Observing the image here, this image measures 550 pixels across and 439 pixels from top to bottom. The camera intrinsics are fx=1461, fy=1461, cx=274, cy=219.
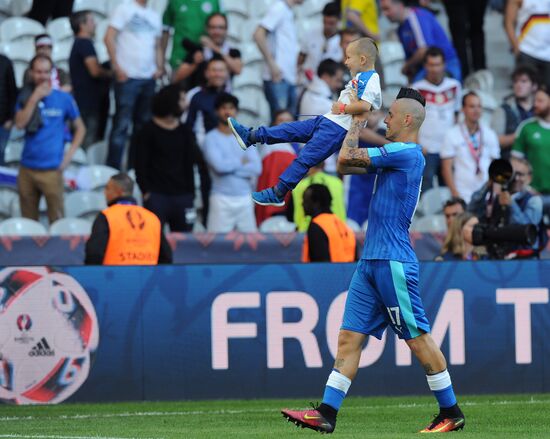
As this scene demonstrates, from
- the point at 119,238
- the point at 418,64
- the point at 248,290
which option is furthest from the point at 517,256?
the point at 418,64

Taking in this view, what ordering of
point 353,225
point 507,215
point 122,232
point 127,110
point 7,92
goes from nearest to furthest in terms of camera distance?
point 122,232, point 507,215, point 353,225, point 7,92, point 127,110

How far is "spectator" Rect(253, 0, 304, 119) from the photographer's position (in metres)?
16.6

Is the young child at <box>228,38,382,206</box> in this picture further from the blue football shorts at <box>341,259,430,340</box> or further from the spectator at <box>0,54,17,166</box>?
the spectator at <box>0,54,17,166</box>

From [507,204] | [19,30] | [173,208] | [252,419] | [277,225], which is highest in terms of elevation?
[19,30]

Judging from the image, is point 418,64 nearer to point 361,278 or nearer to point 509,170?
point 509,170

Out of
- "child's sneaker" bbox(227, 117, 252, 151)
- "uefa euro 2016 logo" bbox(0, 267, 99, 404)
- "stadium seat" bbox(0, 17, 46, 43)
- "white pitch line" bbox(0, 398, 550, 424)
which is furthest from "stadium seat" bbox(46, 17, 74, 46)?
"child's sneaker" bbox(227, 117, 252, 151)

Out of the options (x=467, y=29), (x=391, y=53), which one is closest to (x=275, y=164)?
(x=391, y=53)

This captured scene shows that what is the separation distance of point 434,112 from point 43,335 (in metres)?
6.35

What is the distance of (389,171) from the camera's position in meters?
8.75

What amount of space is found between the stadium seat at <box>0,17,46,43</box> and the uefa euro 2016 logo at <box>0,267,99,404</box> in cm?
715

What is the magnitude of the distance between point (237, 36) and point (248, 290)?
26.8 ft

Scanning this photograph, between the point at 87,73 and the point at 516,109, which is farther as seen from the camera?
the point at 516,109

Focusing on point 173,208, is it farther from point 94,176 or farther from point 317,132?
point 317,132

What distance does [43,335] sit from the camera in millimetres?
11539
